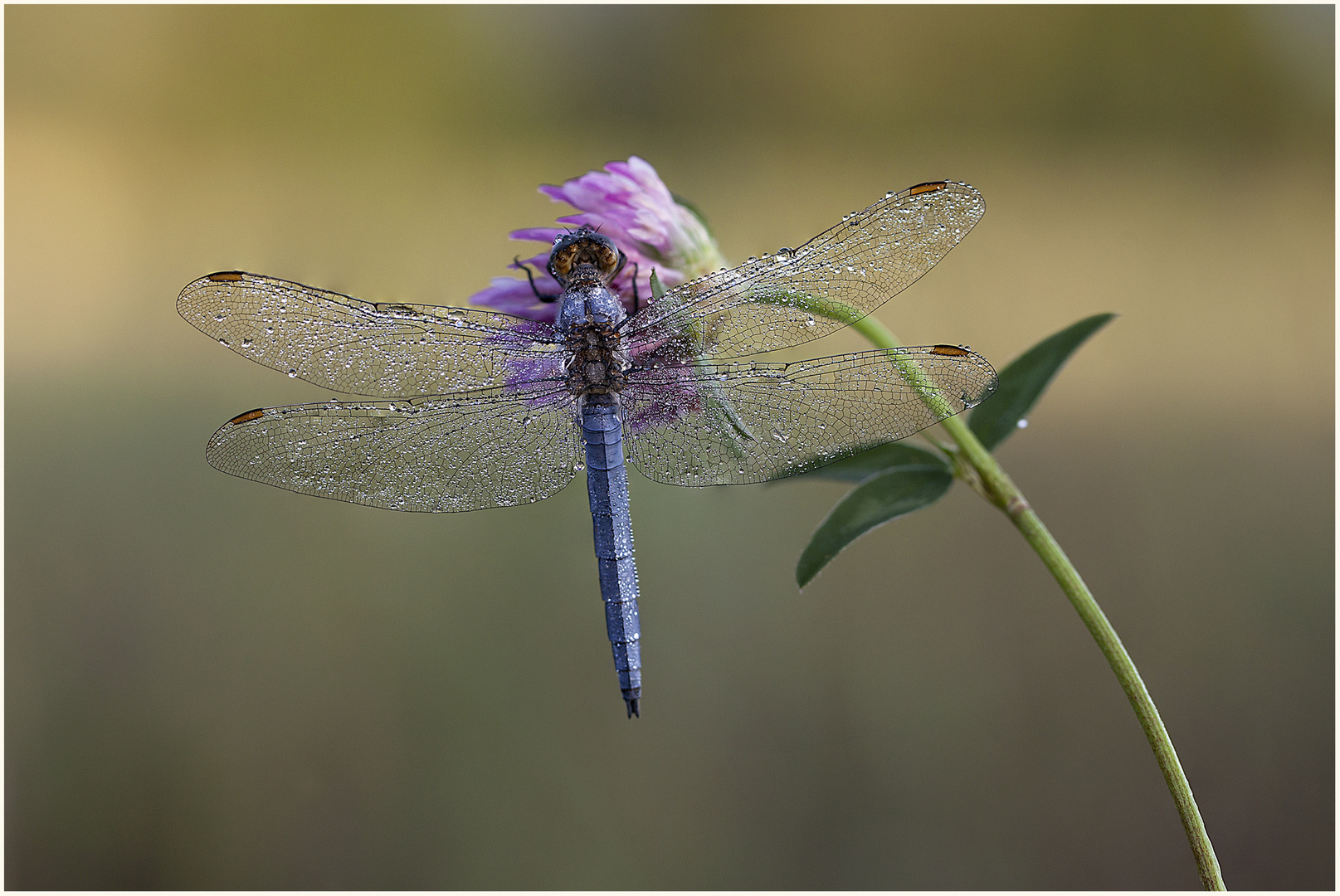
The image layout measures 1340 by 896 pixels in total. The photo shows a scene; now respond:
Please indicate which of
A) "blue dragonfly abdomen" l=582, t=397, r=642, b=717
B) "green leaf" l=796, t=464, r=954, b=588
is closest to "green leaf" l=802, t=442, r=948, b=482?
"green leaf" l=796, t=464, r=954, b=588

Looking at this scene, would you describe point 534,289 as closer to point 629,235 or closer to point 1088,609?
point 629,235

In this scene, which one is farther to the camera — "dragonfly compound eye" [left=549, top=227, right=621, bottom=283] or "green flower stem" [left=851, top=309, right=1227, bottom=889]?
"dragonfly compound eye" [left=549, top=227, right=621, bottom=283]

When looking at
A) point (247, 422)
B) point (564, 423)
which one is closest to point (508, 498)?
point (564, 423)

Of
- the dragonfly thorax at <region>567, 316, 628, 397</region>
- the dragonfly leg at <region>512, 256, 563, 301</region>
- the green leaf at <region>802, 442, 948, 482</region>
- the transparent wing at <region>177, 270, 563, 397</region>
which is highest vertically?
the dragonfly leg at <region>512, 256, 563, 301</region>

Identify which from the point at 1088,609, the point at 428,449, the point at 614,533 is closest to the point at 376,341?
the point at 428,449

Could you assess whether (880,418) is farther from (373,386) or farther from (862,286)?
Answer: (373,386)

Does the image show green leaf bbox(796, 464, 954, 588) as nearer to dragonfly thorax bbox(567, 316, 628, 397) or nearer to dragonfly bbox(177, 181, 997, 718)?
dragonfly bbox(177, 181, 997, 718)
